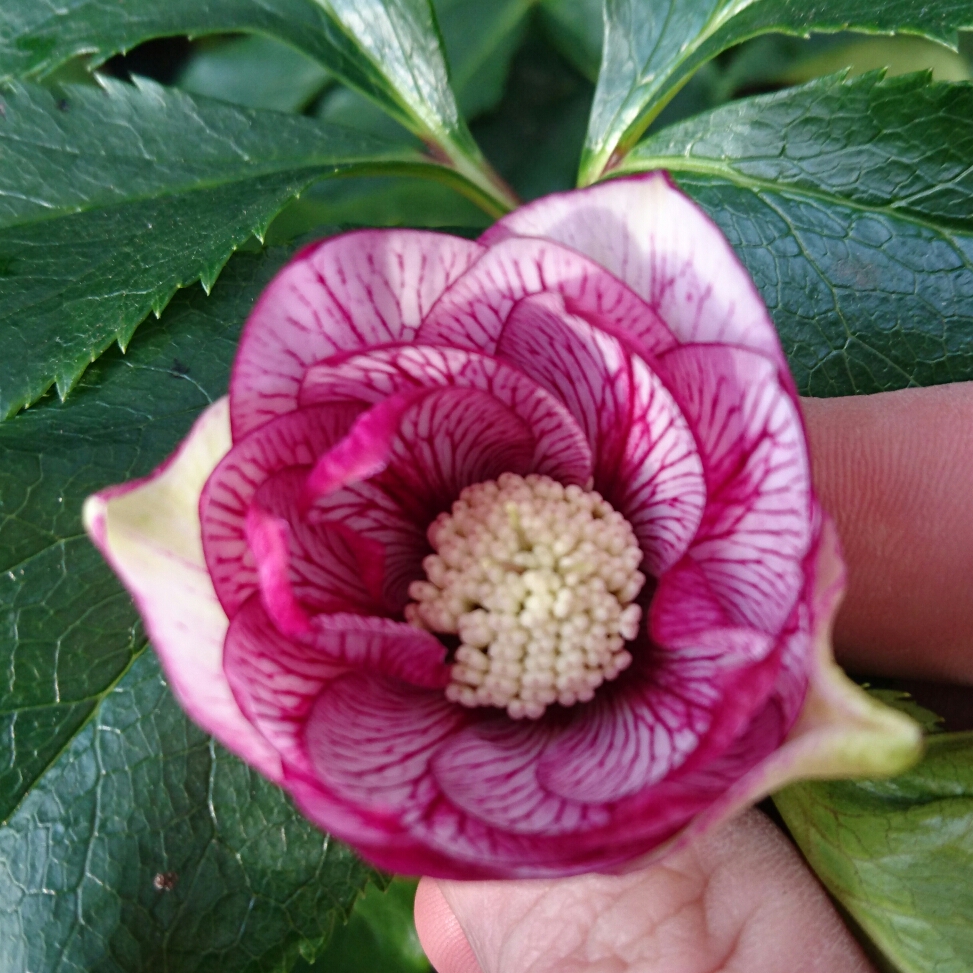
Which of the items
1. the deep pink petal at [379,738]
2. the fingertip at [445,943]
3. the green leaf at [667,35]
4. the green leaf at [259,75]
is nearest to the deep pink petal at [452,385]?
the deep pink petal at [379,738]

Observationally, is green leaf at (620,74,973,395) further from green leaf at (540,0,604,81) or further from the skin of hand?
green leaf at (540,0,604,81)

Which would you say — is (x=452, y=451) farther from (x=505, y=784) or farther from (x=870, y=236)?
(x=870, y=236)

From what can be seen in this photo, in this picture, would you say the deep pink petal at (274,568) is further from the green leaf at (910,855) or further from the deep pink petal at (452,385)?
the green leaf at (910,855)

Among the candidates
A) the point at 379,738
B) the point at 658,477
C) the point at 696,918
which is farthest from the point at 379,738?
the point at 696,918

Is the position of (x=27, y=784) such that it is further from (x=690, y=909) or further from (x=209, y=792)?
(x=690, y=909)

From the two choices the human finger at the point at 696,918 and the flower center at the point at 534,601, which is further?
the human finger at the point at 696,918
